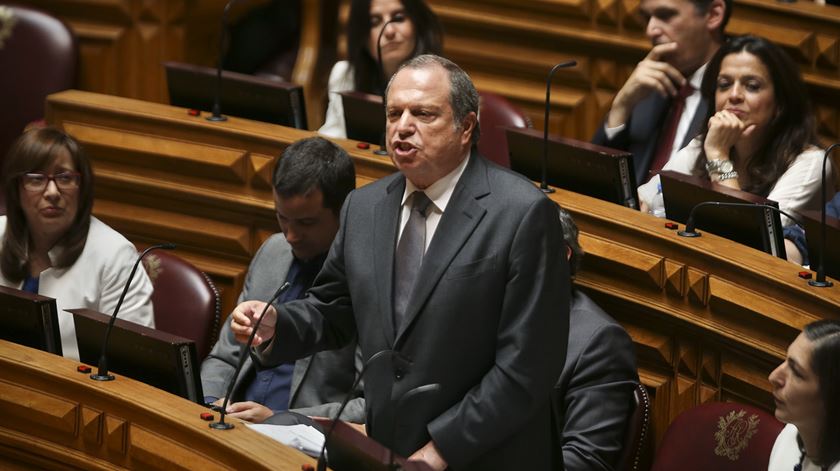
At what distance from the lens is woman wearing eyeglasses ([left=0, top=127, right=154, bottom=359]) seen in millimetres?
1916

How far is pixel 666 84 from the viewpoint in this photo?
2.17m

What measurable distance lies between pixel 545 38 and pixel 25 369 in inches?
56.5

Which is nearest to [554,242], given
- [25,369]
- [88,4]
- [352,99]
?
[25,369]

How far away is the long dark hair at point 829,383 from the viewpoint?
4.57 feet

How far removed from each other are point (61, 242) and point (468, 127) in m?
0.83

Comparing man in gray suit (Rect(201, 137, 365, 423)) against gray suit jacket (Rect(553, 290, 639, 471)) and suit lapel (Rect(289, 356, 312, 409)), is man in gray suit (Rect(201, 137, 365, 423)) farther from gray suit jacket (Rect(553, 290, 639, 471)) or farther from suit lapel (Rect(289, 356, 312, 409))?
gray suit jacket (Rect(553, 290, 639, 471))

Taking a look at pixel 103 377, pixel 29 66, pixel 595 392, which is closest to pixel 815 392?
pixel 595 392

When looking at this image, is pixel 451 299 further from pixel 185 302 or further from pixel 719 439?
pixel 185 302

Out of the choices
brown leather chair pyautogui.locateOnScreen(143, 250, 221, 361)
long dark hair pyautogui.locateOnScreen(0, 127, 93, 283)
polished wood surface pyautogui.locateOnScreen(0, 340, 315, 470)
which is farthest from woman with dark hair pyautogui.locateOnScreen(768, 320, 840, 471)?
long dark hair pyautogui.locateOnScreen(0, 127, 93, 283)

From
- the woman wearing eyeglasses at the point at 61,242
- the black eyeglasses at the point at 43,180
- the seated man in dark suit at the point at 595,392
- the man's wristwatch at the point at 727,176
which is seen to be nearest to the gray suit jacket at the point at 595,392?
the seated man in dark suit at the point at 595,392

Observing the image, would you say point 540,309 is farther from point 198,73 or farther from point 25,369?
point 198,73

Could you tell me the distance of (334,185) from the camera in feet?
6.01

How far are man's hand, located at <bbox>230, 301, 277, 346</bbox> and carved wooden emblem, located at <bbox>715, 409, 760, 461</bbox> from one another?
562 mm

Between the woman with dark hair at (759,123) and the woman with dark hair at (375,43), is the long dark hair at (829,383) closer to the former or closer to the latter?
the woman with dark hair at (759,123)
